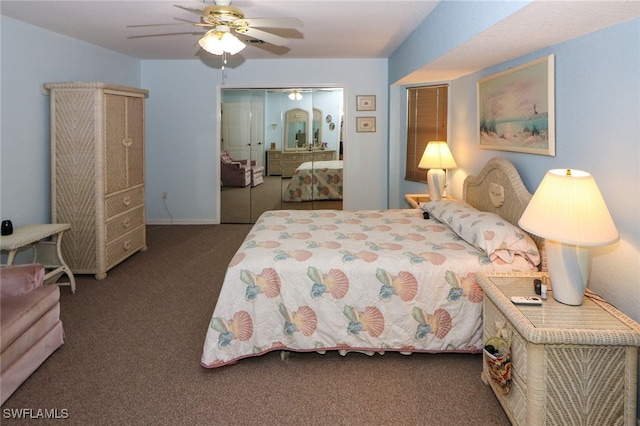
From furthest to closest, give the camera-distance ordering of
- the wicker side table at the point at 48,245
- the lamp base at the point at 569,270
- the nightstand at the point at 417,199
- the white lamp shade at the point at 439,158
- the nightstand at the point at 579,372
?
the nightstand at the point at 417,199 < the white lamp shade at the point at 439,158 < the wicker side table at the point at 48,245 < the lamp base at the point at 569,270 < the nightstand at the point at 579,372

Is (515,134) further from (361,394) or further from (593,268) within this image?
(361,394)

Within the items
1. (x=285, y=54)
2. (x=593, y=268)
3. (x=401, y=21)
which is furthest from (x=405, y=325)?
(x=285, y=54)

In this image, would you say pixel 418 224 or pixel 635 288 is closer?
pixel 635 288

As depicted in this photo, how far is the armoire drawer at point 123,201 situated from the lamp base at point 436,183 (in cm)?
304

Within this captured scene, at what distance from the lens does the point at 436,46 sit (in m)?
3.42

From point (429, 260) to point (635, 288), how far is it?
98 cm

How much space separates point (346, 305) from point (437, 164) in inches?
92.3

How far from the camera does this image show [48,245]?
12.5 ft

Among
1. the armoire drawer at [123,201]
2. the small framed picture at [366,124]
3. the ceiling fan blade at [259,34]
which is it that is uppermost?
the ceiling fan blade at [259,34]

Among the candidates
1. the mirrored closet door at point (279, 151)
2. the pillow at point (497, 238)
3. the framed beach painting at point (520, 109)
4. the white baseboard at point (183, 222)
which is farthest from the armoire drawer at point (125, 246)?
the framed beach painting at point (520, 109)

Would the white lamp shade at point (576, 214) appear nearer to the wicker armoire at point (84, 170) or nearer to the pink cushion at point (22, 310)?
the pink cushion at point (22, 310)

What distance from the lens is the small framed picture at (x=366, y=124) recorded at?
6.25 meters

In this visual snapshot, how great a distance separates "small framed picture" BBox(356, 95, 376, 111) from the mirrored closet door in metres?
0.27

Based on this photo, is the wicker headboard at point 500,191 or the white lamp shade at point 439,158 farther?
the white lamp shade at point 439,158
